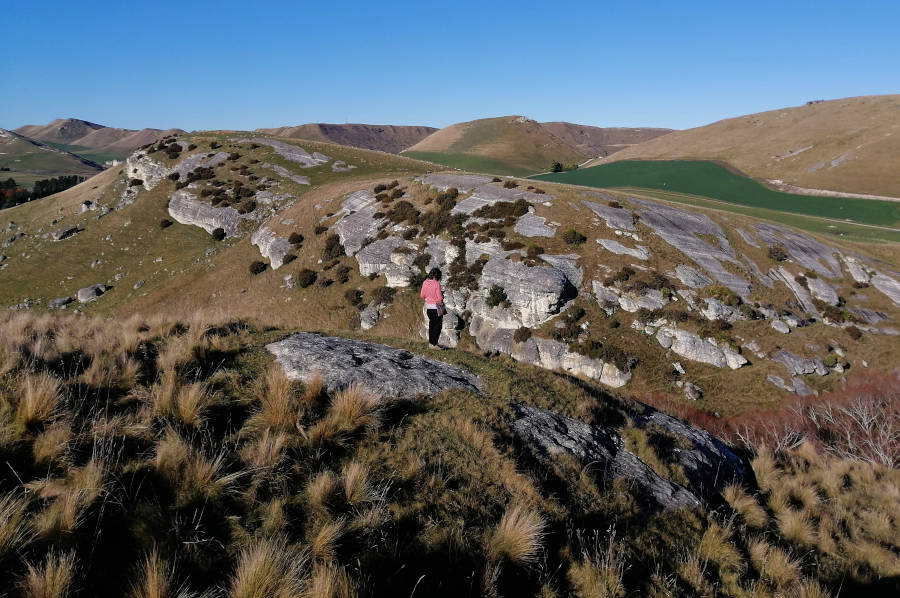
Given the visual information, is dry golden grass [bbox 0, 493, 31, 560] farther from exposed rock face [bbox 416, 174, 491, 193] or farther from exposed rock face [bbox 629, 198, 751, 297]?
exposed rock face [bbox 416, 174, 491, 193]

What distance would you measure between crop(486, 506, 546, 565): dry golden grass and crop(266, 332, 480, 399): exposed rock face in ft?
12.9

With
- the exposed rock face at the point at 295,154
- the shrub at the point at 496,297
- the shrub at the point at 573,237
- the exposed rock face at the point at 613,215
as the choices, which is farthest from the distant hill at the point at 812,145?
the exposed rock face at the point at 295,154

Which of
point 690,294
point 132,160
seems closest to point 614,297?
point 690,294

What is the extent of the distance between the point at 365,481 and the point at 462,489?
1.56m

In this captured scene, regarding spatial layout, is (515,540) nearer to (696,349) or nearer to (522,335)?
(522,335)

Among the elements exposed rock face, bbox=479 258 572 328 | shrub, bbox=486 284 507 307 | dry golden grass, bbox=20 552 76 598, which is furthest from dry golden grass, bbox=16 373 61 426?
shrub, bbox=486 284 507 307

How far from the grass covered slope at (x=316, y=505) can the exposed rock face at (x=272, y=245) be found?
3626 centimetres

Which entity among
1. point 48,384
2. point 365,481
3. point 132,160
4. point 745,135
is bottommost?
point 365,481

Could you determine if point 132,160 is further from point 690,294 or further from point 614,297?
point 690,294

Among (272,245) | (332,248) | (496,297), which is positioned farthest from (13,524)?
(272,245)

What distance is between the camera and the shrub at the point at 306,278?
39.8m

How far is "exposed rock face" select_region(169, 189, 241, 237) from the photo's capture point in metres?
54.1

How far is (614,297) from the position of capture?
102 feet

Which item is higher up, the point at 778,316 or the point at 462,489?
the point at 462,489
